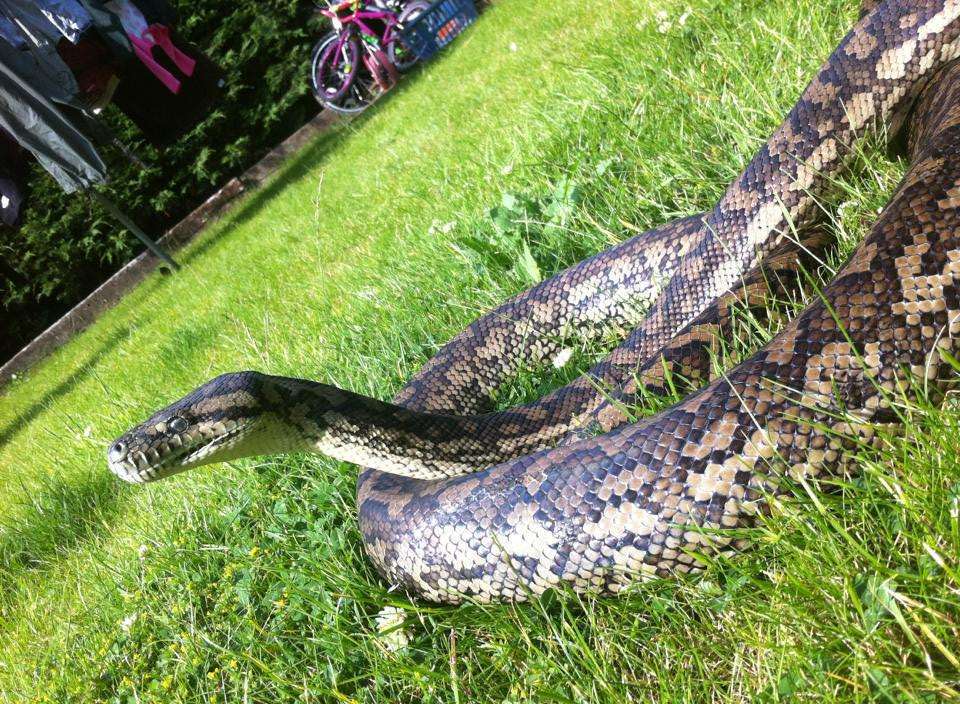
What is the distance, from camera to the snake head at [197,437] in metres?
3.16

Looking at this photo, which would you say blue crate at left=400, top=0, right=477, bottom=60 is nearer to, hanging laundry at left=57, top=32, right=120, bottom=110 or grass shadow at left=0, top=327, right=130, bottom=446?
hanging laundry at left=57, top=32, right=120, bottom=110

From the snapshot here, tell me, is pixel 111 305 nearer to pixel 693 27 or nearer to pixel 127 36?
pixel 127 36

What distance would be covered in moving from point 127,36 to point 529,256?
9700mm

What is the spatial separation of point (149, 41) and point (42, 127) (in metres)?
2.04

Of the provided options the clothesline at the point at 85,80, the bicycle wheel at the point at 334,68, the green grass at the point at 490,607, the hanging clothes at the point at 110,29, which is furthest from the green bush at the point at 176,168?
the green grass at the point at 490,607

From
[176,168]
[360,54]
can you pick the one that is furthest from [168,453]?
[176,168]

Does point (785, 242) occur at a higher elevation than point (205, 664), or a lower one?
lower

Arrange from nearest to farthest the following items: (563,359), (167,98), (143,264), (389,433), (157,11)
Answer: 1. (389,433)
2. (563,359)
3. (157,11)
4. (167,98)
5. (143,264)

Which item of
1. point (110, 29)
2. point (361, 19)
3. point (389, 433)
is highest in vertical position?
point (110, 29)

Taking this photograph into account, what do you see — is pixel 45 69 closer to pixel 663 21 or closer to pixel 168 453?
pixel 663 21

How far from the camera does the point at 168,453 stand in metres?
3.17

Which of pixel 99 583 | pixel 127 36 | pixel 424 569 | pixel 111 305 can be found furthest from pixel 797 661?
pixel 111 305

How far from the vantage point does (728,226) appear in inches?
138

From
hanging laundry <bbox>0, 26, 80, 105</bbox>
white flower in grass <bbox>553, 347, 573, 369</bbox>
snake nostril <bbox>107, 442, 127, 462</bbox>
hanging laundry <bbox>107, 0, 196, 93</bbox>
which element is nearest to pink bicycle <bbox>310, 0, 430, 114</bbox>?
hanging laundry <bbox>107, 0, 196, 93</bbox>
